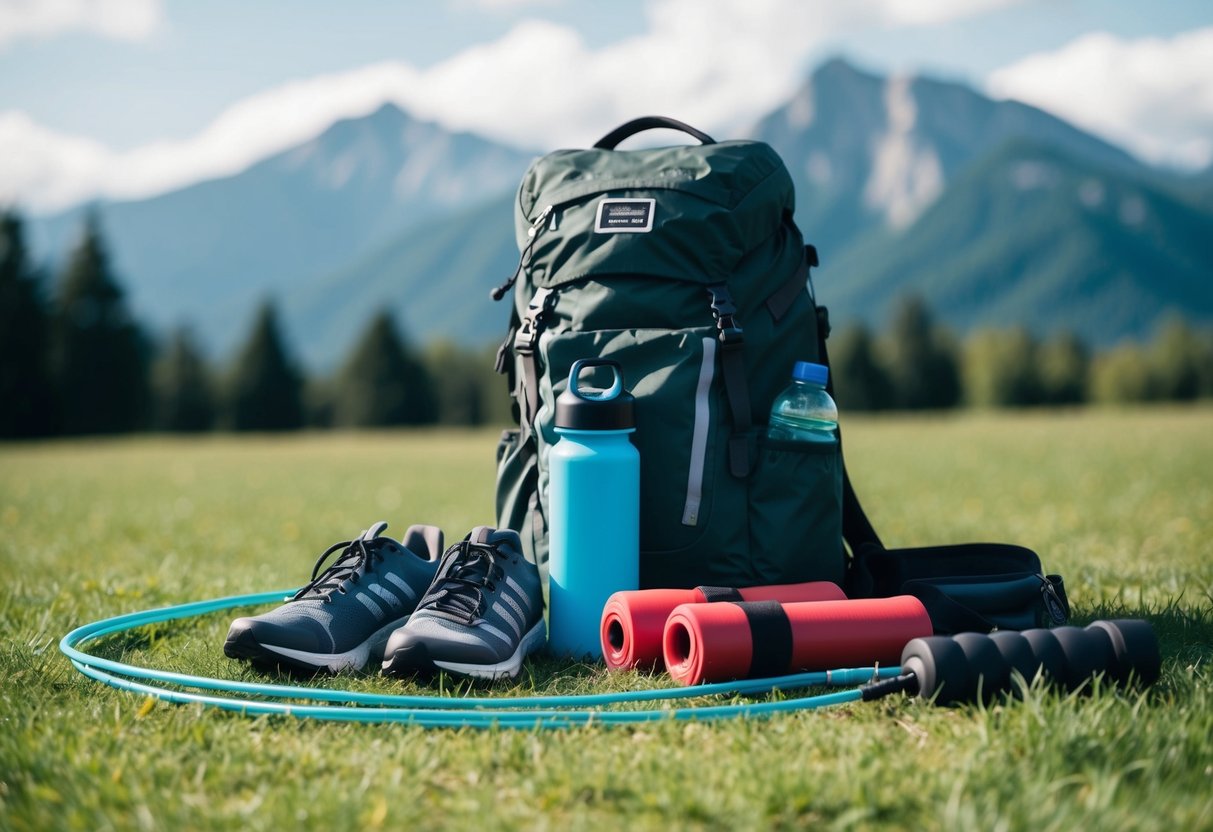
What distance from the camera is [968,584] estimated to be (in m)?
4.23

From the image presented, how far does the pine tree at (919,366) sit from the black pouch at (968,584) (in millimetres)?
81399

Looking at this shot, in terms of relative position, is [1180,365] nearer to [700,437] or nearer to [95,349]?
[95,349]

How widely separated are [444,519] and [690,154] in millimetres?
5756

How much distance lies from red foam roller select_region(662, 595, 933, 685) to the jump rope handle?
30 cm

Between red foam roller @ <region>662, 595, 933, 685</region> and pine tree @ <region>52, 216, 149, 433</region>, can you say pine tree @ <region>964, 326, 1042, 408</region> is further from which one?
red foam roller @ <region>662, 595, 933, 685</region>

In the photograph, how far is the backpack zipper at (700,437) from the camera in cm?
424

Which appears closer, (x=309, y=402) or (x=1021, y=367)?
(x=309, y=402)

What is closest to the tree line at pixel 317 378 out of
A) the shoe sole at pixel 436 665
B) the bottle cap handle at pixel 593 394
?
the bottle cap handle at pixel 593 394

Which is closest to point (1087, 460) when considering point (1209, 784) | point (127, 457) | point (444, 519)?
point (444, 519)

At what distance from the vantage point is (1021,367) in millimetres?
93875

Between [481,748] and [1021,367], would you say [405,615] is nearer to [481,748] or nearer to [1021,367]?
[481,748]

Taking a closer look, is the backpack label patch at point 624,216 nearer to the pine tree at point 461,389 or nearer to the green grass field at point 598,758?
the green grass field at point 598,758

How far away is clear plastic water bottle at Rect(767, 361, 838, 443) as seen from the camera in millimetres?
4367

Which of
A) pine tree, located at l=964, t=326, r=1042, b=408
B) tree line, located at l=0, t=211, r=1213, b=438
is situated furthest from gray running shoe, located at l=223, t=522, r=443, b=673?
pine tree, located at l=964, t=326, r=1042, b=408
